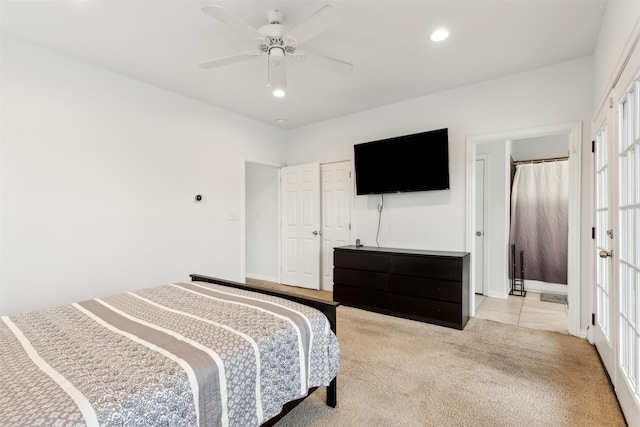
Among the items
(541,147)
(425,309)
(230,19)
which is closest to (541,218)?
(541,147)

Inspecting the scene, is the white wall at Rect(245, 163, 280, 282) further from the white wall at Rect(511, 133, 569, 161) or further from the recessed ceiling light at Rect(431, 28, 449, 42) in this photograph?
the white wall at Rect(511, 133, 569, 161)

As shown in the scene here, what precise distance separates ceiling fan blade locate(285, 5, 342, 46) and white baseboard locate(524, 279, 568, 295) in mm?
4762

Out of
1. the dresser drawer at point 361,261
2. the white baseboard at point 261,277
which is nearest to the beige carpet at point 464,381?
the dresser drawer at point 361,261

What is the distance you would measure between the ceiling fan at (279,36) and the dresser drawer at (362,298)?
8.17 feet

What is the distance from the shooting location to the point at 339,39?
249 cm

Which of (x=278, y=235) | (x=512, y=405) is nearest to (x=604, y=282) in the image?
(x=512, y=405)

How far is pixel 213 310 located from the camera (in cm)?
173

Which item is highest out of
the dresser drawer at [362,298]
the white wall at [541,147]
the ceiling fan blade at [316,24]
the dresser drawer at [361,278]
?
the ceiling fan blade at [316,24]

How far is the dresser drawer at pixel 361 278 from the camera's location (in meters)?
3.55

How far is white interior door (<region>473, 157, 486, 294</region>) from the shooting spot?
14.2 ft

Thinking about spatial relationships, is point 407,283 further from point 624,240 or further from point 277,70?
Answer: point 277,70

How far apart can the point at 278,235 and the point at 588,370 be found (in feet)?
13.4

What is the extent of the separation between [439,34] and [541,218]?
3537 mm

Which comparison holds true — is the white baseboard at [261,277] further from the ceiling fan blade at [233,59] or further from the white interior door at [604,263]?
the white interior door at [604,263]
